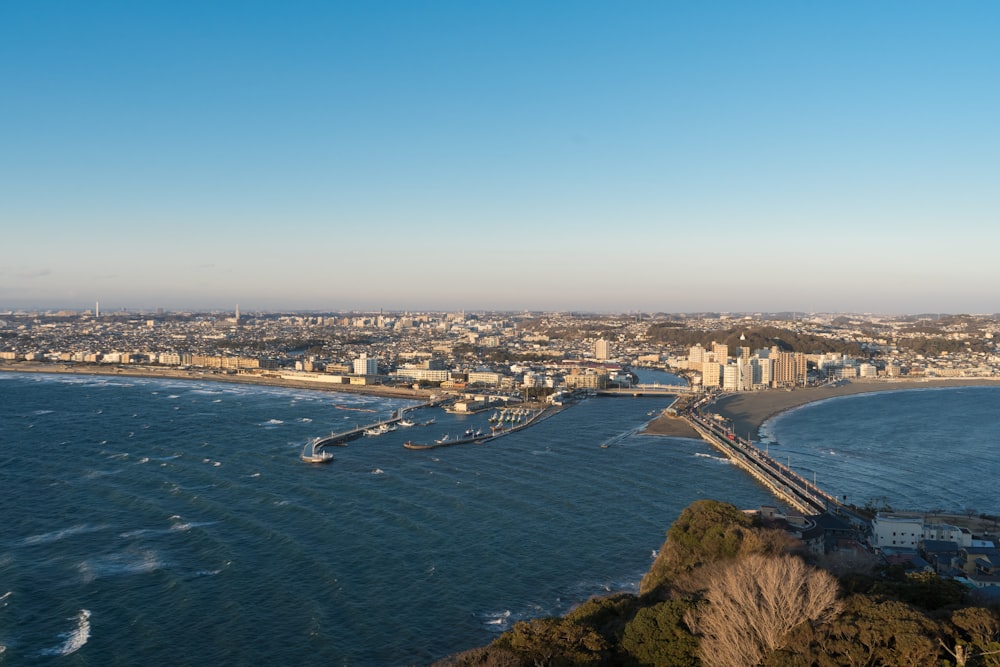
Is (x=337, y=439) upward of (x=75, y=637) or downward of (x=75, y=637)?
upward

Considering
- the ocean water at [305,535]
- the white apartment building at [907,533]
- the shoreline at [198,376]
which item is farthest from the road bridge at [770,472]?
the shoreline at [198,376]

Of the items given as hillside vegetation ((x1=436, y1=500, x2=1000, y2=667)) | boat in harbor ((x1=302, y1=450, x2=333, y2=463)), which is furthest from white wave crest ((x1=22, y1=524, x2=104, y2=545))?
hillside vegetation ((x1=436, y1=500, x2=1000, y2=667))

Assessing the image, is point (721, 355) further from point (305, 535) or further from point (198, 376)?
point (305, 535)

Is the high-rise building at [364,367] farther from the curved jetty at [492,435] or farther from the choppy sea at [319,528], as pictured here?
the choppy sea at [319,528]

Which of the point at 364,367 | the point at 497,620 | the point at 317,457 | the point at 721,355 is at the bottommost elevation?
the point at 497,620

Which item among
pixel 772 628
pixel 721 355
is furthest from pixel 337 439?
pixel 721 355

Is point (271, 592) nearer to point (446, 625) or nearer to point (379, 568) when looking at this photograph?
point (379, 568)
